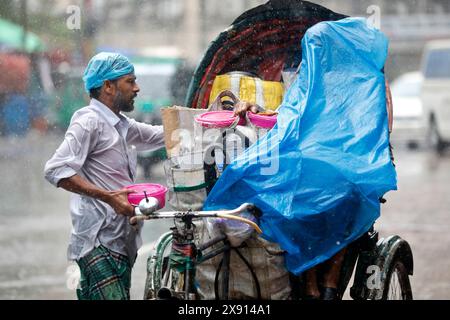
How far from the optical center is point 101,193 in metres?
4.38

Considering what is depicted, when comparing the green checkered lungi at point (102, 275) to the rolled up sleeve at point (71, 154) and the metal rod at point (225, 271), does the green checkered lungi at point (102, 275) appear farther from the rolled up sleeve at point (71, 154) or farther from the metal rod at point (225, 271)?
the metal rod at point (225, 271)

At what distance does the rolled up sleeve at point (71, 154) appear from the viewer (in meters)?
4.38

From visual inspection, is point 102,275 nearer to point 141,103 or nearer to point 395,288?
point 395,288

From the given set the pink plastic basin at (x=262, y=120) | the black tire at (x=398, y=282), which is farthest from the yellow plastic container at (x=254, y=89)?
the black tire at (x=398, y=282)

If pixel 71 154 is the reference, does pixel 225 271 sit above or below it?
below

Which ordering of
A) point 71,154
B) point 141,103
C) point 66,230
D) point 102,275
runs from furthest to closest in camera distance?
1. point 141,103
2. point 66,230
3. point 102,275
4. point 71,154

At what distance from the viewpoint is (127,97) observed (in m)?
4.72

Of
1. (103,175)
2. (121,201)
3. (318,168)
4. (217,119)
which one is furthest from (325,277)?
(103,175)

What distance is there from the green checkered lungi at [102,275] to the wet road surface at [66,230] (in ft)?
3.56

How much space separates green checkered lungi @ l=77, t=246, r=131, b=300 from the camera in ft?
15.0

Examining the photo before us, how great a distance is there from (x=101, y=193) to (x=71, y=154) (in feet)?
0.80
